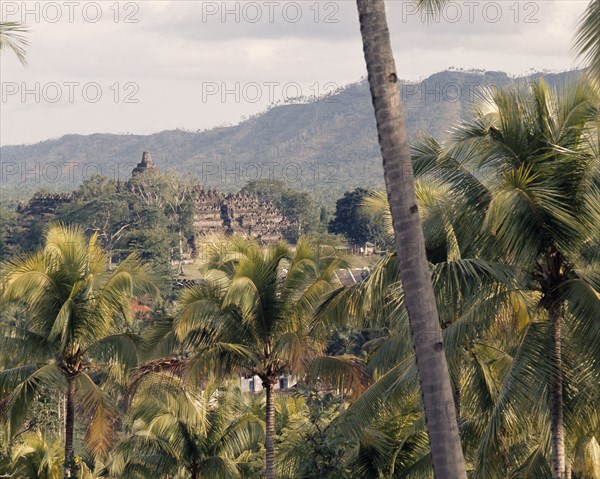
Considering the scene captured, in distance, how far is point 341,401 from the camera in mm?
15602

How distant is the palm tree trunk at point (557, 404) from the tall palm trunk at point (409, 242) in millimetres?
3394

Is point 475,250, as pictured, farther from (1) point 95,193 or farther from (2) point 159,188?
(2) point 159,188

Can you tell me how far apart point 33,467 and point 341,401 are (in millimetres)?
5592

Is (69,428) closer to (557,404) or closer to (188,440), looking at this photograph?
(188,440)

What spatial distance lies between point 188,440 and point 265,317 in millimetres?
3879

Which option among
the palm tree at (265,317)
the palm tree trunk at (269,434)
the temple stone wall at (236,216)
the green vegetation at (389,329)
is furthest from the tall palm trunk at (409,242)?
the temple stone wall at (236,216)

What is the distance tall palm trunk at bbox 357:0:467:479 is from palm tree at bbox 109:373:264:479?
10.8 m

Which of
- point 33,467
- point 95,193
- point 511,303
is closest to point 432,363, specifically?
point 511,303

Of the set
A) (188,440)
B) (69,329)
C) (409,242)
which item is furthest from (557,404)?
(188,440)

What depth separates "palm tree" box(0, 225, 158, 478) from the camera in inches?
606

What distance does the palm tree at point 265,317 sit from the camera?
1539 centimetres

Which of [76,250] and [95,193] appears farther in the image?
[95,193]

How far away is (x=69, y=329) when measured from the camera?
15.7m

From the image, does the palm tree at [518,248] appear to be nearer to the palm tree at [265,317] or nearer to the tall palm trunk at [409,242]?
the tall palm trunk at [409,242]
